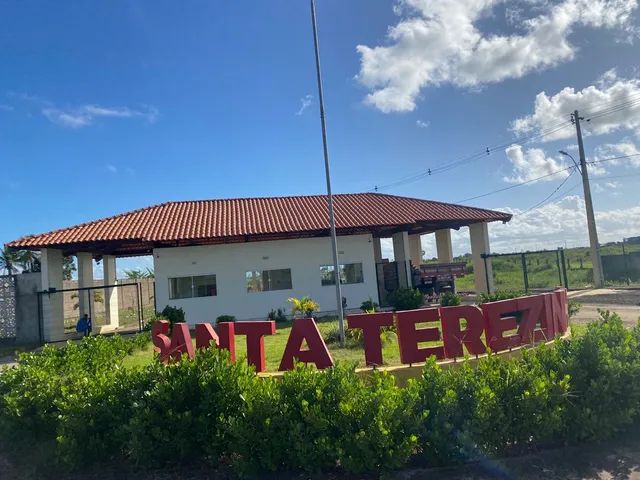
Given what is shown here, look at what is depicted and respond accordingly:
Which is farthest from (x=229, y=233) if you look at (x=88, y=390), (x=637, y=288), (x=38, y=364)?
→ (x=637, y=288)

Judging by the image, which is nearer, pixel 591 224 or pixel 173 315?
pixel 173 315

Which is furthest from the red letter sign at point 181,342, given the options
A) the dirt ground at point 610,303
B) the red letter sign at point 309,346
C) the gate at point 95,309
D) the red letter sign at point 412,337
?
the gate at point 95,309

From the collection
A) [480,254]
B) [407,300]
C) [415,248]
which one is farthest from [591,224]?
[407,300]

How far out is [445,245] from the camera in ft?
93.7

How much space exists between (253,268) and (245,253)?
739 mm

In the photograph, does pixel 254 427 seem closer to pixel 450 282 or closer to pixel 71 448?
pixel 71 448

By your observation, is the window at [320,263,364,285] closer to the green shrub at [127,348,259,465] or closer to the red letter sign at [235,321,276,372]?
the red letter sign at [235,321,276,372]

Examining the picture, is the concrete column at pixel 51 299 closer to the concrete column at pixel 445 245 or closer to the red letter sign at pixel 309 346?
the red letter sign at pixel 309 346

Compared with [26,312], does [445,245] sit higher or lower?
higher

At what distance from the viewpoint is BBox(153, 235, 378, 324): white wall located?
20219 millimetres

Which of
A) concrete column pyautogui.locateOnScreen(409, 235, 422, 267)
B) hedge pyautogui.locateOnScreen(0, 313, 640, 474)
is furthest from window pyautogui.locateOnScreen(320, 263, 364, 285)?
hedge pyautogui.locateOnScreen(0, 313, 640, 474)

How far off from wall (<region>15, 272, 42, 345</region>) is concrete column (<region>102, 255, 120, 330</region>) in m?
5.11

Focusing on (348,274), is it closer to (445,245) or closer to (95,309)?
(445,245)

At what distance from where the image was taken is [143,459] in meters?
4.80
